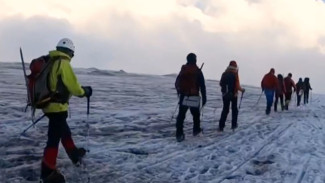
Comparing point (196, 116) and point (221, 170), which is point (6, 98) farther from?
point (221, 170)

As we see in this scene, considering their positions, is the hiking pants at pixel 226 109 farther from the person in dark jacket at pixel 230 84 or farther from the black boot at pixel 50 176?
the black boot at pixel 50 176

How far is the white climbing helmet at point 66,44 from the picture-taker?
8.92 meters

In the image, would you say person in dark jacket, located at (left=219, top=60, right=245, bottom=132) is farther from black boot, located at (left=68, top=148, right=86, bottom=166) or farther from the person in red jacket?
the person in red jacket

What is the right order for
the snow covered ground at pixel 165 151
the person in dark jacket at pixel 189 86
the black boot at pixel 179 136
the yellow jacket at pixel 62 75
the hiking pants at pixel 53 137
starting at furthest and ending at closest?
1. the black boot at pixel 179 136
2. the person in dark jacket at pixel 189 86
3. the snow covered ground at pixel 165 151
4. the hiking pants at pixel 53 137
5. the yellow jacket at pixel 62 75

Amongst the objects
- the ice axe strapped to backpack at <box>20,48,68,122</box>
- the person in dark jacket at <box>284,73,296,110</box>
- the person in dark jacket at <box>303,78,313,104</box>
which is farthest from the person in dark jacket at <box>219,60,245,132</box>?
the person in dark jacket at <box>303,78,313,104</box>

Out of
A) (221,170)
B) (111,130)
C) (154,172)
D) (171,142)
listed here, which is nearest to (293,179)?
(221,170)

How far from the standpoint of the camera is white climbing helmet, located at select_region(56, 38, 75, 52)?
8.92 meters

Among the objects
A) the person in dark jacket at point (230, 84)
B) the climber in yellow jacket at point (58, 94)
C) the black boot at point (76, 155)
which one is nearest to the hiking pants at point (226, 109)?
the person in dark jacket at point (230, 84)

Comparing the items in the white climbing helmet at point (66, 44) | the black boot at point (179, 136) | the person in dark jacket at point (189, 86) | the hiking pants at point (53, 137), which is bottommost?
the black boot at point (179, 136)

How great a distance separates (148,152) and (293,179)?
3.37m

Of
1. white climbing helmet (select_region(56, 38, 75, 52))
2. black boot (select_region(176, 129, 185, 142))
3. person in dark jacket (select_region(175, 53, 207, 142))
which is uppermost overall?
white climbing helmet (select_region(56, 38, 75, 52))

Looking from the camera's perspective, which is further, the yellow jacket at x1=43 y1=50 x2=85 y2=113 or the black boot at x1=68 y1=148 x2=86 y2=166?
the black boot at x1=68 y1=148 x2=86 y2=166

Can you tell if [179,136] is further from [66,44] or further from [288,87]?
[288,87]

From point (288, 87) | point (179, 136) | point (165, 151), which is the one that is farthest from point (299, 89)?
point (165, 151)
